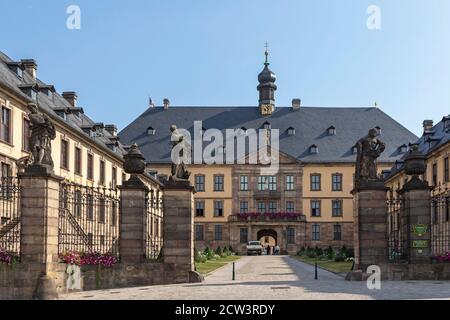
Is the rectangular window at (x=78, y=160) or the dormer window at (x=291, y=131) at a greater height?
the dormer window at (x=291, y=131)

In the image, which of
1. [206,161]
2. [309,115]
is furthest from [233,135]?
[309,115]

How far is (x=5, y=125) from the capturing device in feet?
106

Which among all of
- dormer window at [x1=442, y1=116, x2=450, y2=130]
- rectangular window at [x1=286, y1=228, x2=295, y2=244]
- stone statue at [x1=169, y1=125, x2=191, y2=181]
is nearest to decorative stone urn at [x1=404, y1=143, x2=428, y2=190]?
stone statue at [x1=169, y1=125, x2=191, y2=181]

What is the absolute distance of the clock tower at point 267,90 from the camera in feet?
260

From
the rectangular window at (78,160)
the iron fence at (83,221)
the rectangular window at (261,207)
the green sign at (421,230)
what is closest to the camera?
the iron fence at (83,221)

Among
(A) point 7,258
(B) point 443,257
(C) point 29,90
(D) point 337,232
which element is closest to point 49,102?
(C) point 29,90

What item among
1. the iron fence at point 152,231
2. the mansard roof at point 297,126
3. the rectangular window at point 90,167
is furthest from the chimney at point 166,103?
the iron fence at point 152,231

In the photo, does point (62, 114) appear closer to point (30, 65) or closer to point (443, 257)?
point (30, 65)

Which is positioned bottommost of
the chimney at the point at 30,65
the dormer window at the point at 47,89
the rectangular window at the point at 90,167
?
the rectangular window at the point at 90,167

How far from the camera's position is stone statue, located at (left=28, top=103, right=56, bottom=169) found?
18.7 meters

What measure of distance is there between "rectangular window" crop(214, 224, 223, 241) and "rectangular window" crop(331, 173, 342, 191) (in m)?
14.2

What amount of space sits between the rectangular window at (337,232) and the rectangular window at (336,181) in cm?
437

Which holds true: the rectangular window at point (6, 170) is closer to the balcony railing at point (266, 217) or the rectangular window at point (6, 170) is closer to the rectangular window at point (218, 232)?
the balcony railing at point (266, 217)

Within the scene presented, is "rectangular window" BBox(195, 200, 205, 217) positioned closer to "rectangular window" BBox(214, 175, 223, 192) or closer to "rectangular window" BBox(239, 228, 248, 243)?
"rectangular window" BBox(214, 175, 223, 192)
